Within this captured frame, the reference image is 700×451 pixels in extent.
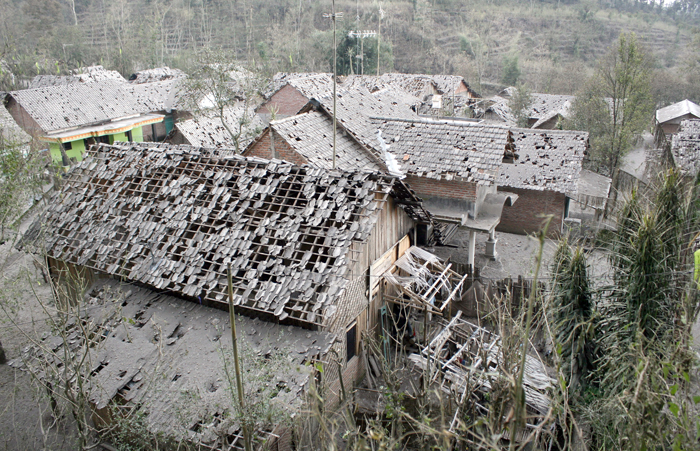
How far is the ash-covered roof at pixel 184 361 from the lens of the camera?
Answer: 22.0 ft

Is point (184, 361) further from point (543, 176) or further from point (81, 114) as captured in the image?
point (81, 114)

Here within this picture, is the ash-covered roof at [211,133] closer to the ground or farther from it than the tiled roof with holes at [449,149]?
closer to the ground

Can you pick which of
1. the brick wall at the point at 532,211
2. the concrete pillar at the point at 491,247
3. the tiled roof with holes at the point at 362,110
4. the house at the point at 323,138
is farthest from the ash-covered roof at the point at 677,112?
the house at the point at 323,138

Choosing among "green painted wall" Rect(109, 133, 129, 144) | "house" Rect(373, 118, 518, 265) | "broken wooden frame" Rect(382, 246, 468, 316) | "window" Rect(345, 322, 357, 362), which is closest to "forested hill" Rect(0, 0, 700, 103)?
"green painted wall" Rect(109, 133, 129, 144)

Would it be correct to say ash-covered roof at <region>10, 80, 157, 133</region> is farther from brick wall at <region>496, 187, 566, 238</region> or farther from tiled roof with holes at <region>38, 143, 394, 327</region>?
brick wall at <region>496, 187, 566, 238</region>

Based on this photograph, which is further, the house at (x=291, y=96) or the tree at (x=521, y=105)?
the tree at (x=521, y=105)

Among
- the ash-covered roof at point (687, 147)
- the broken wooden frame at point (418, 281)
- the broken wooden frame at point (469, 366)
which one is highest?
the ash-covered roof at point (687, 147)

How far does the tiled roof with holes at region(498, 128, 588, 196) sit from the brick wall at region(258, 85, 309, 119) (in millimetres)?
14778

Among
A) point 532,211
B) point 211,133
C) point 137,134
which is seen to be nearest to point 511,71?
point 532,211

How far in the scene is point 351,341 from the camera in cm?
981

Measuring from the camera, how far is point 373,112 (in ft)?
61.0

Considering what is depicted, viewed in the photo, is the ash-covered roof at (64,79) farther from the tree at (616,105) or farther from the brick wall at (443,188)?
the tree at (616,105)

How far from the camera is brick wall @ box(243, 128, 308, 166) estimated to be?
1452cm

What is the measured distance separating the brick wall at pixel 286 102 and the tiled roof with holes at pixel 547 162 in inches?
582
